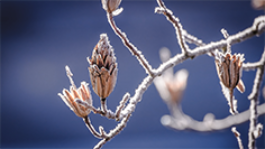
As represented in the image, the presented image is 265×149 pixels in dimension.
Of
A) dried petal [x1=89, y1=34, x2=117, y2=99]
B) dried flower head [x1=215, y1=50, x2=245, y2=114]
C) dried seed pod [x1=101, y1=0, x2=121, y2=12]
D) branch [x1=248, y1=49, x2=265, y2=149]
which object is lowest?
branch [x1=248, y1=49, x2=265, y2=149]

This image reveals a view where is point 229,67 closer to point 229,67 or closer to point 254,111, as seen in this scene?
point 229,67

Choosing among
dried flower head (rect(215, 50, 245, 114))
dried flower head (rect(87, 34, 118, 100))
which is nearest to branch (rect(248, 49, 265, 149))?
dried flower head (rect(215, 50, 245, 114))

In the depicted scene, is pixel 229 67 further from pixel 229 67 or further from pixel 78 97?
pixel 78 97

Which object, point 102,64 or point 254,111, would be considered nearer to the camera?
point 102,64

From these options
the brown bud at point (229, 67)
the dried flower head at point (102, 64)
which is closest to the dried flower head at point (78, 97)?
the dried flower head at point (102, 64)

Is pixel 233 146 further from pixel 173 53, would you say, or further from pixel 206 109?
pixel 173 53

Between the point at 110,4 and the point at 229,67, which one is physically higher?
the point at 110,4

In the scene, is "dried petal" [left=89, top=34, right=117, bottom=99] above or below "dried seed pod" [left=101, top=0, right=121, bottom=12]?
below

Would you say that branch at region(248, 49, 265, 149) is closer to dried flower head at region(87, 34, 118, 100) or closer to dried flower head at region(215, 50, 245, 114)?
dried flower head at region(215, 50, 245, 114)

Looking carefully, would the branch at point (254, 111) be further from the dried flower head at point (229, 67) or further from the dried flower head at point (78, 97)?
the dried flower head at point (78, 97)

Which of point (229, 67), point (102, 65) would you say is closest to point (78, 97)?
point (102, 65)

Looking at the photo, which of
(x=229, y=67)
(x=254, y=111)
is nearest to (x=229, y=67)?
(x=229, y=67)
